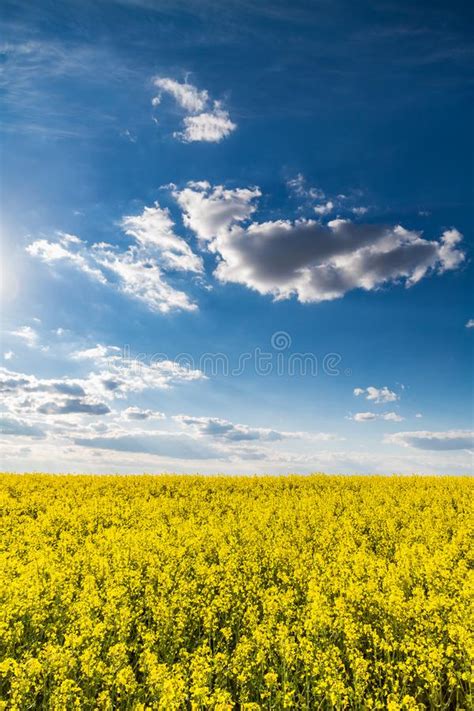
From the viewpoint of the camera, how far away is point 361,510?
52.3 feet

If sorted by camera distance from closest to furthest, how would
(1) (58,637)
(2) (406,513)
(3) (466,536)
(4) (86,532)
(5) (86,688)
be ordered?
(5) (86,688)
(1) (58,637)
(3) (466,536)
(4) (86,532)
(2) (406,513)

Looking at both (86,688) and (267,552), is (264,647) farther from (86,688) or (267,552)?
(267,552)

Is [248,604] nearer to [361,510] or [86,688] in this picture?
[86,688]

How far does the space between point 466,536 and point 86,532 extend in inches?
421

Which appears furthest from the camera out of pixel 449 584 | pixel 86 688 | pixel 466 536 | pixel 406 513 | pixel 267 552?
pixel 406 513

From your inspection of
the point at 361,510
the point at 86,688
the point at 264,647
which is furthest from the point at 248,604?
the point at 361,510

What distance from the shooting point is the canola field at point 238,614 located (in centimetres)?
559

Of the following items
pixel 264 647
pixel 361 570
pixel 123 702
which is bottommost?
pixel 123 702

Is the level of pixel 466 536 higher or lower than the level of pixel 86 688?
higher

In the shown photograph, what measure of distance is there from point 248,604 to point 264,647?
160cm

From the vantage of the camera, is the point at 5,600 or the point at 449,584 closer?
the point at 5,600

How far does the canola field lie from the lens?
5586 mm

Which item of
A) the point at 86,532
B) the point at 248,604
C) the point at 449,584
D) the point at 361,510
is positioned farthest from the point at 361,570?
the point at 86,532

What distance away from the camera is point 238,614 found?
25.2 ft
